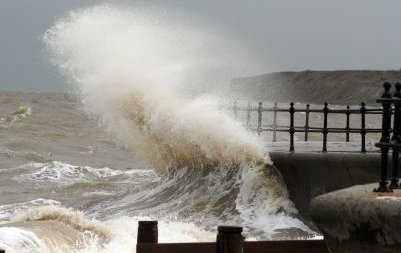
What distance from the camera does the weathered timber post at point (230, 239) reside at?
4.86m

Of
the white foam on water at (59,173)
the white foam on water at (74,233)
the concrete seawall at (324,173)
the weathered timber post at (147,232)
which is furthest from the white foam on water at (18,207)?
the weathered timber post at (147,232)

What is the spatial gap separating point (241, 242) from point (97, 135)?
105 ft

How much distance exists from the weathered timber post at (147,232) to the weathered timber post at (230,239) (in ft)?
3.54

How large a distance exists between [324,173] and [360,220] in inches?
216

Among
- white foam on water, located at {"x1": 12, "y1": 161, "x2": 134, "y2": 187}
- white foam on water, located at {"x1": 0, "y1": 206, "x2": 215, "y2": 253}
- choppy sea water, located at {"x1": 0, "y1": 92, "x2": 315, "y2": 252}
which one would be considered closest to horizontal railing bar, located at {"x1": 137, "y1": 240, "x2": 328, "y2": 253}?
white foam on water, located at {"x1": 0, "y1": 206, "x2": 215, "y2": 253}

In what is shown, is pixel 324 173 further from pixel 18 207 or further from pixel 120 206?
pixel 18 207

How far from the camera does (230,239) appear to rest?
4859mm

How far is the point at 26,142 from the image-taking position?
29797 millimetres

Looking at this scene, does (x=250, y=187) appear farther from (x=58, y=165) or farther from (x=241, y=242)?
(x=58, y=165)

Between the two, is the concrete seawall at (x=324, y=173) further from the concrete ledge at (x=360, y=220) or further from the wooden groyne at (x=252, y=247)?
the concrete ledge at (x=360, y=220)

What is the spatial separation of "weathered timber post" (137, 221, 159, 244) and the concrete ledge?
131 centimetres

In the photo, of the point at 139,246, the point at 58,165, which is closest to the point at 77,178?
the point at 58,165

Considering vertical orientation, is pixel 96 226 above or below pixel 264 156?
below

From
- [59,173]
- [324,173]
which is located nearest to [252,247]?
[324,173]
